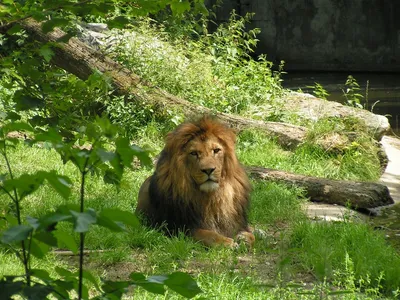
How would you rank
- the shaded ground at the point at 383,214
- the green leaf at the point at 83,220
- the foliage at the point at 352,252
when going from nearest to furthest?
the green leaf at the point at 83,220
the foliage at the point at 352,252
the shaded ground at the point at 383,214

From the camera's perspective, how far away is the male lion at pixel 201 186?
605cm

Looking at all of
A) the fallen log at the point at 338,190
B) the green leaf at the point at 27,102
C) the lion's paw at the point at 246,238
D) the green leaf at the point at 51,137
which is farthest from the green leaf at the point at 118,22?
the fallen log at the point at 338,190

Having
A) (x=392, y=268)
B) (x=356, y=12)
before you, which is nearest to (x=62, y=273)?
(x=392, y=268)

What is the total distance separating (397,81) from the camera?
17.7 m

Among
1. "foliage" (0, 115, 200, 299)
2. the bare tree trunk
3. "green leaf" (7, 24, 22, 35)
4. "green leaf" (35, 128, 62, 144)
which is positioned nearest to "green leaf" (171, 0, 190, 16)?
"green leaf" (7, 24, 22, 35)

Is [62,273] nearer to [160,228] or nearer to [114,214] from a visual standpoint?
[114,214]

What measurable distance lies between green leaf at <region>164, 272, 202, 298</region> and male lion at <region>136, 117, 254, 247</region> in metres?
3.99

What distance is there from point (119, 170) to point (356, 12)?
60.4ft

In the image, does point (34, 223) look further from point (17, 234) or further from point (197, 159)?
point (197, 159)

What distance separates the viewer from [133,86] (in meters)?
9.55

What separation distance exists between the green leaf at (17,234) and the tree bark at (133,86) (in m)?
7.57

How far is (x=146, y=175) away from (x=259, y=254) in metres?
2.34

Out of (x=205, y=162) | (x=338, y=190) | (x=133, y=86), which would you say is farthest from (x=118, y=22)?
(x=133, y=86)

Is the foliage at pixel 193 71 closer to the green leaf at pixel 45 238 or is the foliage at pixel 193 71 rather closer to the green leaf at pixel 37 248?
the green leaf at pixel 37 248
